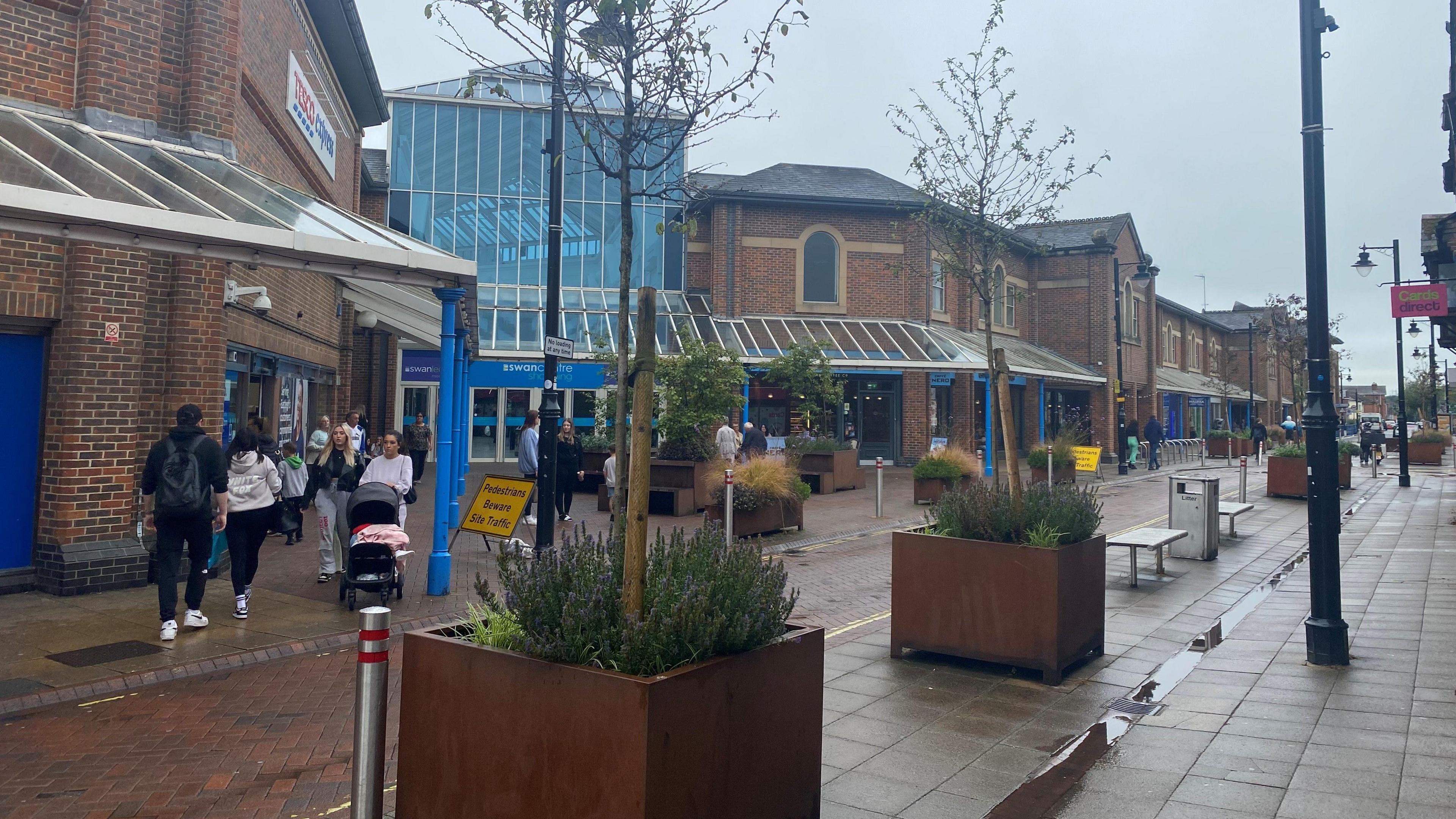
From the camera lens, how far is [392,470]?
8734 mm

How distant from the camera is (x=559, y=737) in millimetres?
3117

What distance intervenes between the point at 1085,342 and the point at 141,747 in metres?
33.6

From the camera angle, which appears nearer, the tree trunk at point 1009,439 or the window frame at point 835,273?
the tree trunk at point 1009,439

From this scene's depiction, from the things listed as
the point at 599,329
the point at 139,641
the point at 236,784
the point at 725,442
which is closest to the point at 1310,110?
the point at 236,784

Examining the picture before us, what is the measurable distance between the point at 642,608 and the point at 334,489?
6.85 meters

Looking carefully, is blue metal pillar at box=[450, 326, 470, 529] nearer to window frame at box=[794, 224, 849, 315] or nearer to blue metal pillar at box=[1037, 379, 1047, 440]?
window frame at box=[794, 224, 849, 315]

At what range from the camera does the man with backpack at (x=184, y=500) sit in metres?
6.89

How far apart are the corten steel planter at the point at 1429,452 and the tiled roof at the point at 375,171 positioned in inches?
1372

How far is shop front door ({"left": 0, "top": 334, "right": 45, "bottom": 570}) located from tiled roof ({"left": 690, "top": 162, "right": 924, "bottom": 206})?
774 inches

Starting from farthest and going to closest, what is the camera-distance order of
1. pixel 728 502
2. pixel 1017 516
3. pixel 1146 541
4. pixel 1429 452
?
pixel 1429 452
pixel 728 502
pixel 1146 541
pixel 1017 516

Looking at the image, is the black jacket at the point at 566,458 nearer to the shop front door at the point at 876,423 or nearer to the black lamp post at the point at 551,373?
the black lamp post at the point at 551,373

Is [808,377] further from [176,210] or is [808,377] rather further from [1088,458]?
[176,210]

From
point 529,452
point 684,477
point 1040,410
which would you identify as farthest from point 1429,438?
point 529,452

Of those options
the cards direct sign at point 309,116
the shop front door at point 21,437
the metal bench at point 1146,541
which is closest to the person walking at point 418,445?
the cards direct sign at point 309,116
